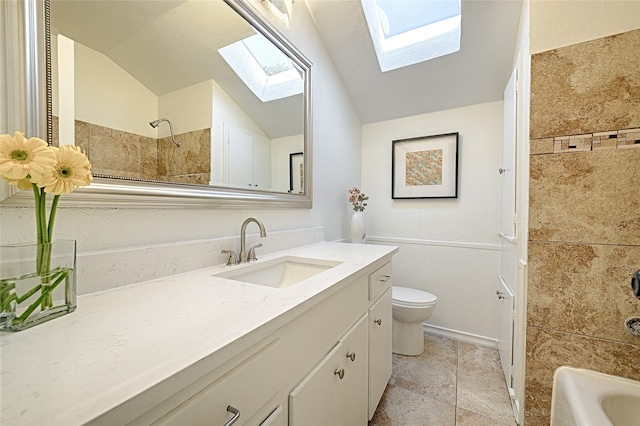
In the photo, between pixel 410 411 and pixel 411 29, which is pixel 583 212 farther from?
pixel 411 29

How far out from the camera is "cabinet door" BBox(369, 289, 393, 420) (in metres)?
1.29

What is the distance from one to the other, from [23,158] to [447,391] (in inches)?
82.5

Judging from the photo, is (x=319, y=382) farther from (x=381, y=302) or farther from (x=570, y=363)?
(x=570, y=363)

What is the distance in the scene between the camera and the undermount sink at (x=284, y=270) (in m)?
1.16

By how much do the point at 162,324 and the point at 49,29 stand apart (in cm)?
83

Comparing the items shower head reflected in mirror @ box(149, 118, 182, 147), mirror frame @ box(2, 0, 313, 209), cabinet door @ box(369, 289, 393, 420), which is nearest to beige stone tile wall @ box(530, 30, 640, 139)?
cabinet door @ box(369, 289, 393, 420)

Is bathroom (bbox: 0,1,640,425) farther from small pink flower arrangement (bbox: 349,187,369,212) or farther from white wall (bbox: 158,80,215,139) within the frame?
white wall (bbox: 158,80,215,139)

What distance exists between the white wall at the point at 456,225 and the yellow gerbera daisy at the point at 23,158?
229 centimetres

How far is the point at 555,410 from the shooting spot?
3.76ft

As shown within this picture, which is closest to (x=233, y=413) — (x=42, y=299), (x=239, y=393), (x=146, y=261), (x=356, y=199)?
(x=239, y=393)

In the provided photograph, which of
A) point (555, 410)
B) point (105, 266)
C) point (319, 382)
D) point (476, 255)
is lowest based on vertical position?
point (555, 410)

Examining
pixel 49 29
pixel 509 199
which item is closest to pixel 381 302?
pixel 509 199

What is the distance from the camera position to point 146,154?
36.8 inches

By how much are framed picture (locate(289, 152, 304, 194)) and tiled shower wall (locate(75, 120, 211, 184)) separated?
58 centimetres
